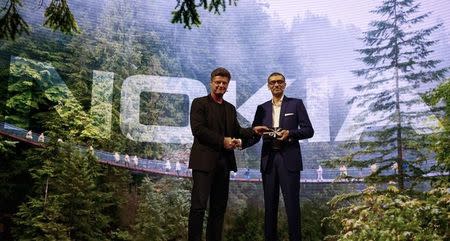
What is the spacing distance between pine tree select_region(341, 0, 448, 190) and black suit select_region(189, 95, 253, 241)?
554 centimetres

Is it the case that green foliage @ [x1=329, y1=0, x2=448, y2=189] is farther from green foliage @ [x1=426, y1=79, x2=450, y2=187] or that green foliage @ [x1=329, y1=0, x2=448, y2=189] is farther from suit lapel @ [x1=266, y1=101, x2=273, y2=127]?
suit lapel @ [x1=266, y1=101, x2=273, y2=127]

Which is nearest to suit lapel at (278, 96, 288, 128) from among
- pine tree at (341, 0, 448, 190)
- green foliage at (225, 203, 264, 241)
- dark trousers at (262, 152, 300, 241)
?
dark trousers at (262, 152, 300, 241)

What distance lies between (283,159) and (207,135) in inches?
25.4

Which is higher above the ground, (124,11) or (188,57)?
(124,11)

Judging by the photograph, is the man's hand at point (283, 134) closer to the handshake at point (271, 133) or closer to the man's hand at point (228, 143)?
the handshake at point (271, 133)

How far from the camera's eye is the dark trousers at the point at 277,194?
9.98ft

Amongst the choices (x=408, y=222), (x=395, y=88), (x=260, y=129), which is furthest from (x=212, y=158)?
(x=395, y=88)

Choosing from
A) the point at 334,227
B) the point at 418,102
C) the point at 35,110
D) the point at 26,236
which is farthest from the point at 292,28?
the point at 26,236

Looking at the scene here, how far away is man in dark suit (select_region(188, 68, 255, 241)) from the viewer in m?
2.83

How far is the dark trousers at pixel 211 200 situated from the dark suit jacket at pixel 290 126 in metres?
0.41

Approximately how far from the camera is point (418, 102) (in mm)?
8172

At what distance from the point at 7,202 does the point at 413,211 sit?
8086mm

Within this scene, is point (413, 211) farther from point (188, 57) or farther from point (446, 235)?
point (188, 57)

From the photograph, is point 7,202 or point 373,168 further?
point 373,168
